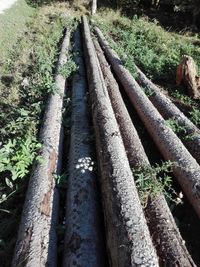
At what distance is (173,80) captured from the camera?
33.5 feet

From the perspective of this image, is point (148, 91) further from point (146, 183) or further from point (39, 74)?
point (146, 183)

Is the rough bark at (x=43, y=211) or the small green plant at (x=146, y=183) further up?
the small green plant at (x=146, y=183)

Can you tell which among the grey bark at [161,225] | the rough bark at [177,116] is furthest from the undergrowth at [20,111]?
the rough bark at [177,116]

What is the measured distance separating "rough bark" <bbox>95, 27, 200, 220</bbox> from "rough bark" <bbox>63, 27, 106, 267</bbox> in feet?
3.91

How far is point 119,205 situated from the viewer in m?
4.05

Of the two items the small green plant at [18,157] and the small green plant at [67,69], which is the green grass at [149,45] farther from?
the small green plant at [18,157]

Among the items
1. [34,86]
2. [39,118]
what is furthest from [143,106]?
[34,86]

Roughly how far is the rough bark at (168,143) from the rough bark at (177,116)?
0.34 meters

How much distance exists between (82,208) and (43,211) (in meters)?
0.48

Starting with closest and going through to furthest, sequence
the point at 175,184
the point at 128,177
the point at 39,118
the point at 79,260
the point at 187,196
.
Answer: the point at 79,260 → the point at 128,177 → the point at 187,196 → the point at 175,184 → the point at 39,118

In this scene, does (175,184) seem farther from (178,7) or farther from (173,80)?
(178,7)

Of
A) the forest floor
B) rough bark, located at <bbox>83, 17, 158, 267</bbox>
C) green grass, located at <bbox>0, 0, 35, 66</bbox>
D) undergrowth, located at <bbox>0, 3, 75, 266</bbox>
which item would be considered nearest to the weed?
the forest floor

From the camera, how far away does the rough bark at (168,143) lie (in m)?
5.01

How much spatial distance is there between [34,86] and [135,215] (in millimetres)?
5166
